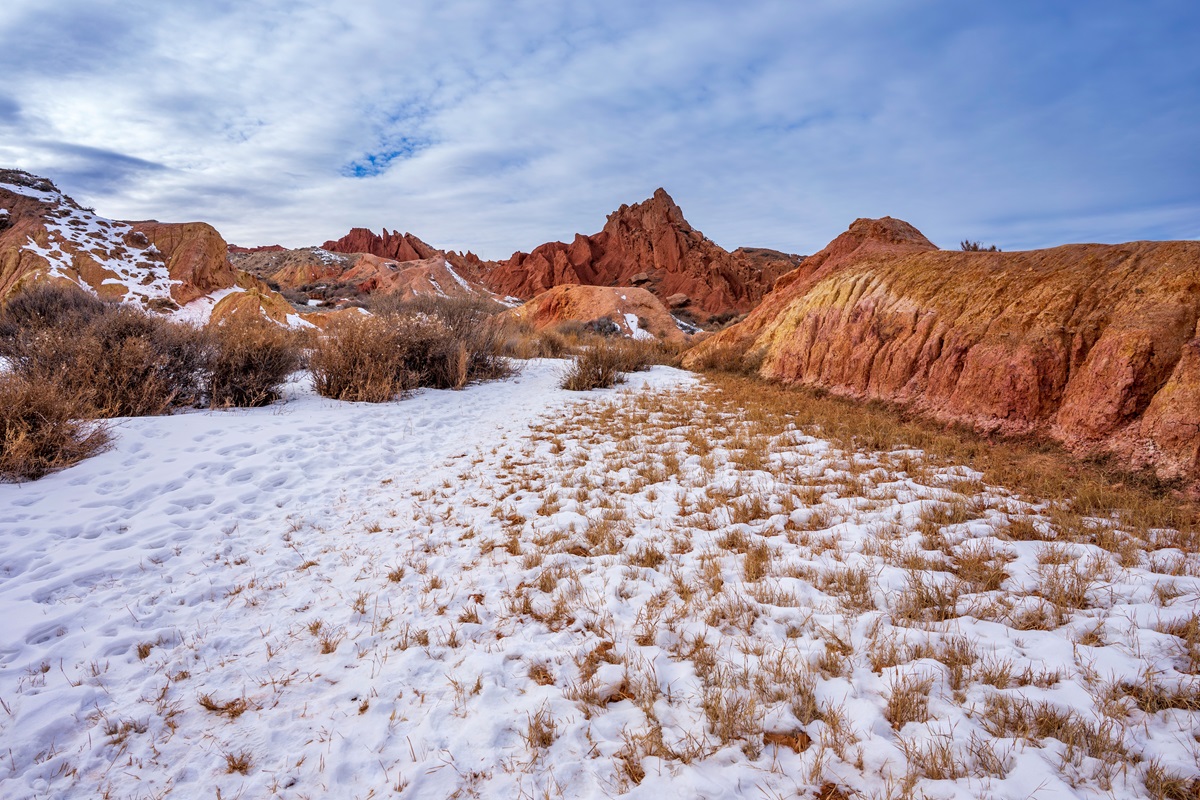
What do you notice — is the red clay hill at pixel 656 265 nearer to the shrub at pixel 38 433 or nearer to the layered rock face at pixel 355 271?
the layered rock face at pixel 355 271

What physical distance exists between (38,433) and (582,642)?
18.7 feet

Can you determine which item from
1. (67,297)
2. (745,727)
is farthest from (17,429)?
(67,297)

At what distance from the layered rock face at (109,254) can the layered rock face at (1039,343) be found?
67.3ft

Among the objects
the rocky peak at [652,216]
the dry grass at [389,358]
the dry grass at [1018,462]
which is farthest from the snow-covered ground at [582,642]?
the rocky peak at [652,216]

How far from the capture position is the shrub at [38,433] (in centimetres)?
432

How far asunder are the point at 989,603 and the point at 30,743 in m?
4.60

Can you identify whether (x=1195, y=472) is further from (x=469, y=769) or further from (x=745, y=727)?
(x=469, y=769)

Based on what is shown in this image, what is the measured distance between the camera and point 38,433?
4.56 metres

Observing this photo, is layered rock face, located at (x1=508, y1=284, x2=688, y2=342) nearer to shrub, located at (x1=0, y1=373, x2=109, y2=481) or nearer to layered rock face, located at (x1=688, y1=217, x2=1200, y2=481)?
layered rock face, located at (x1=688, y1=217, x2=1200, y2=481)

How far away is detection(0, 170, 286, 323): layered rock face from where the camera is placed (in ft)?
55.2

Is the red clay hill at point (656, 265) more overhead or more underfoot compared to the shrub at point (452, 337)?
more overhead

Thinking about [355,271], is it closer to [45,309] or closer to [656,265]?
[656,265]

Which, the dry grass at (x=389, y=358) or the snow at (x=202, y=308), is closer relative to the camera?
the dry grass at (x=389, y=358)

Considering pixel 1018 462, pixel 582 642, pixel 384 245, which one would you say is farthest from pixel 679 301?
pixel 384 245
